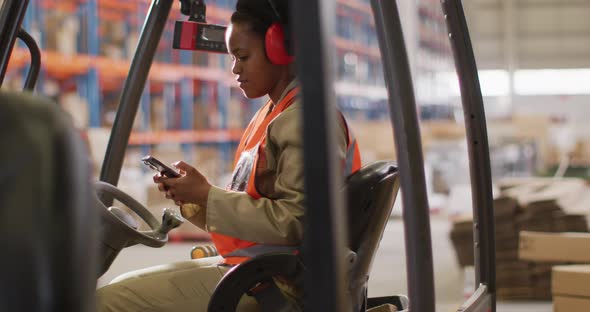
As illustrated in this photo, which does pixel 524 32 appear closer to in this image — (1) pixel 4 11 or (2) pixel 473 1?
(2) pixel 473 1

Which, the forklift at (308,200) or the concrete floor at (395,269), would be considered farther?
the concrete floor at (395,269)

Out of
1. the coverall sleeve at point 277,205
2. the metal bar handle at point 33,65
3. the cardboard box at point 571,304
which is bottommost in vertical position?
the cardboard box at point 571,304

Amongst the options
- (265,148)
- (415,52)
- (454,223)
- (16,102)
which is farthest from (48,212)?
(415,52)

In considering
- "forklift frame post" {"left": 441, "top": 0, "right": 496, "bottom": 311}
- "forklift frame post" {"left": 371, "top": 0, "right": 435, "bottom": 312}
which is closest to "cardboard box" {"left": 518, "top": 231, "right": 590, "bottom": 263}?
"forklift frame post" {"left": 441, "top": 0, "right": 496, "bottom": 311}

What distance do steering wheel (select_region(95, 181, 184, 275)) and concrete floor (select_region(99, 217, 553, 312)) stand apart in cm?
296

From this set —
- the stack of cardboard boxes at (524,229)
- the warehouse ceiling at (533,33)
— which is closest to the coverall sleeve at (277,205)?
the stack of cardboard boxes at (524,229)

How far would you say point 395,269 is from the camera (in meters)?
7.32

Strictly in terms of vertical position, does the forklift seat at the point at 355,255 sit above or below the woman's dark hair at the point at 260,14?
below

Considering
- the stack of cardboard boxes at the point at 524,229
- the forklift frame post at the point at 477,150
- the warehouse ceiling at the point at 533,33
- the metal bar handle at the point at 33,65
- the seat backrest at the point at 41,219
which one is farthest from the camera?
the warehouse ceiling at the point at 533,33

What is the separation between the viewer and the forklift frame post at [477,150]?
8.46 feet

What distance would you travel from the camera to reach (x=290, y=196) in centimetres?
195

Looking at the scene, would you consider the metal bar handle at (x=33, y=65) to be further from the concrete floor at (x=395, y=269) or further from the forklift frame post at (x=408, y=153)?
the concrete floor at (x=395, y=269)

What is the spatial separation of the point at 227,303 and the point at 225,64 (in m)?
7.65

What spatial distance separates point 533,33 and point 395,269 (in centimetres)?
1809
